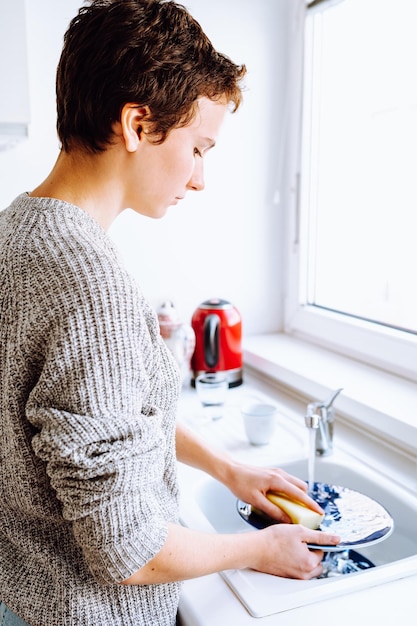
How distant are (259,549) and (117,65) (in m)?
0.65

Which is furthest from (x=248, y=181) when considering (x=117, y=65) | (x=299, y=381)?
(x=117, y=65)

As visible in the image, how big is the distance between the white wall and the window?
0.09 metres

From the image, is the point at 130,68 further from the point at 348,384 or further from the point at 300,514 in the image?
the point at 348,384

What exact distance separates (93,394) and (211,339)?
1012 mm

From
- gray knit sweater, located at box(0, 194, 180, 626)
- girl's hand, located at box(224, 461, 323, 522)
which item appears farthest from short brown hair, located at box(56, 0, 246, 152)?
girl's hand, located at box(224, 461, 323, 522)

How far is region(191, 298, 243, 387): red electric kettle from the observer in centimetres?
162

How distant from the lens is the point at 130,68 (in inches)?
28.2

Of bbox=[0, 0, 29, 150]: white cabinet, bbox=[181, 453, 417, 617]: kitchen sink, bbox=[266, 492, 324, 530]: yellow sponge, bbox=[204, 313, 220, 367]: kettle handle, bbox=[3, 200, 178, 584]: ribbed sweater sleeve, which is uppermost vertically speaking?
bbox=[0, 0, 29, 150]: white cabinet

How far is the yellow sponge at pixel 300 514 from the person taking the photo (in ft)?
3.12

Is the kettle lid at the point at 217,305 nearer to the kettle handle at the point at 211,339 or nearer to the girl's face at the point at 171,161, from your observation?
the kettle handle at the point at 211,339

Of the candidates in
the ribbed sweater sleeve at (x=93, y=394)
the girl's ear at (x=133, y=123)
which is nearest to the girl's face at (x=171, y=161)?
the girl's ear at (x=133, y=123)

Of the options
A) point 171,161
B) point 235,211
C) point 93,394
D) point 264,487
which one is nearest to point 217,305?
point 235,211

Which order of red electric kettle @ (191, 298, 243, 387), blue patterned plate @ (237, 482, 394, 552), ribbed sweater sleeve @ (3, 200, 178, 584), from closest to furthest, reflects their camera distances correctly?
ribbed sweater sleeve @ (3, 200, 178, 584)
blue patterned plate @ (237, 482, 394, 552)
red electric kettle @ (191, 298, 243, 387)

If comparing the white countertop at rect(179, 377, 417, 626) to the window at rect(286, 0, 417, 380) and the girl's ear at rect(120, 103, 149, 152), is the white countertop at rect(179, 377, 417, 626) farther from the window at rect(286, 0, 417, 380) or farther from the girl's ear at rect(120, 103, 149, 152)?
the window at rect(286, 0, 417, 380)
